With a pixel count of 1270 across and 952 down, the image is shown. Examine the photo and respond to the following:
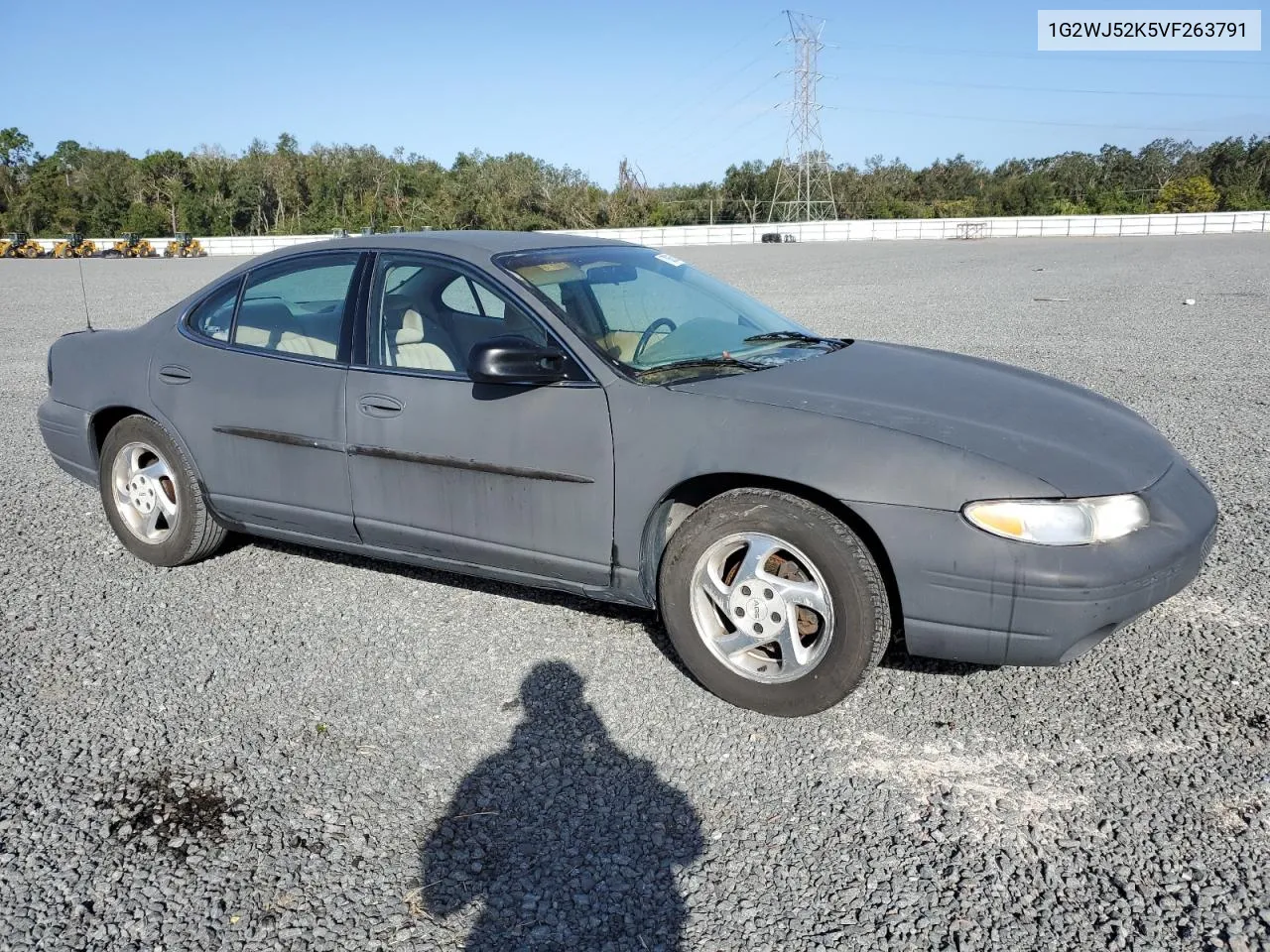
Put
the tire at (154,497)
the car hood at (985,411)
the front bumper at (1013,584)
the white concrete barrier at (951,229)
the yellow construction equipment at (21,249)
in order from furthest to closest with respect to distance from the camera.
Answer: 1. the white concrete barrier at (951,229)
2. the yellow construction equipment at (21,249)
3. the tire at (154,497)
4. the car hood at (985,411)
5. the front bumper at (1013,584)

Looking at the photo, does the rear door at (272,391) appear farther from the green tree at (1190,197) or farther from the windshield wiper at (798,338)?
the green tree at (1190,197)

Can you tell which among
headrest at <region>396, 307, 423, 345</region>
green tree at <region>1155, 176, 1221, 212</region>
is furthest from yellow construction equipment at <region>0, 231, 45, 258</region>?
green tree at <region>1155, 176, 1221, 212</region>

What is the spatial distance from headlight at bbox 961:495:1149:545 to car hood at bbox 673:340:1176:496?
6 cm

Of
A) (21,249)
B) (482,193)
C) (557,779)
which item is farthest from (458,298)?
(482,193)

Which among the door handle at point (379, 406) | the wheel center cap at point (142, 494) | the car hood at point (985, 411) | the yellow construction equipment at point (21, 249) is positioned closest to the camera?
the car hood at point (985, 411)

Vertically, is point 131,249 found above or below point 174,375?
above

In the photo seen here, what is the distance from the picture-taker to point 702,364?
3.75 metres

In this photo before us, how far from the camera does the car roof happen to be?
4113 mm

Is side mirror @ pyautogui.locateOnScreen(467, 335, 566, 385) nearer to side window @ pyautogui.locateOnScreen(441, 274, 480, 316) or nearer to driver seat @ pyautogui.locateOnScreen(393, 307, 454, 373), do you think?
driver seat @ pyautogui.locateOnScreen(393, 307, 454, 373)

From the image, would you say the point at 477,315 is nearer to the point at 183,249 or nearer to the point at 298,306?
the point at 298,306

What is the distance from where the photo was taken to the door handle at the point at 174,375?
179 inches

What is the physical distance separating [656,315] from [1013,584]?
1800 mm

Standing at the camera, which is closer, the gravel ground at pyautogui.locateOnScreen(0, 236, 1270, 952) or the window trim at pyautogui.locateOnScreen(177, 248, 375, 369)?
the gravel ground at pyautogui.locateOnScreen(0, 236, 1270, 952)

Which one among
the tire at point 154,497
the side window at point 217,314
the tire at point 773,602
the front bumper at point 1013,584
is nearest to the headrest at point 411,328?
the side window at point 217,314
